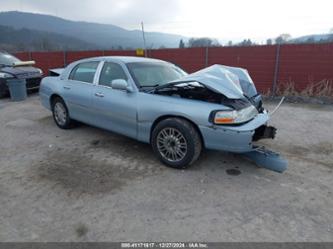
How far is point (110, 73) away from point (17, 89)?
639 cm

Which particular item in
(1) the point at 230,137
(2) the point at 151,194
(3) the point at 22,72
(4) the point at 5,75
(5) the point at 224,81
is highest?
(5) the point at 224,81

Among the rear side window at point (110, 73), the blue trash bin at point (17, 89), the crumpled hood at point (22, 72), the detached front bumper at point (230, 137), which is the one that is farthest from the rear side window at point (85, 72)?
the crumpled hood at point (22, 72)

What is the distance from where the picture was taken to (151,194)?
3109mm

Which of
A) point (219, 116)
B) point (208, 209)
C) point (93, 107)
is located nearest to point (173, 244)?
point (208, 209)

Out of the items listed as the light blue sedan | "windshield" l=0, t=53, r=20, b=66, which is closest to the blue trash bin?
"windshield" l=0, t=53, r=20, b=66

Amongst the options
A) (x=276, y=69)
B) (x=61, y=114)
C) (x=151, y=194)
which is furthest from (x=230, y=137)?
(x=276, y=69)

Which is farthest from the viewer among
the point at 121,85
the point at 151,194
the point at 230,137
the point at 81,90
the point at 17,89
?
the point at 17,89

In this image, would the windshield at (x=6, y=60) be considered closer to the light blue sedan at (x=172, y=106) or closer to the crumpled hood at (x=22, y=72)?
the crumpled hood at (x=22, y=72)

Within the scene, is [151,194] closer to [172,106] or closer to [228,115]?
[172,106]

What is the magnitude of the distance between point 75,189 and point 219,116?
6.61 feet

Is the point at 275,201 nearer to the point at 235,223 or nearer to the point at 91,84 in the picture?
the point at 235,223

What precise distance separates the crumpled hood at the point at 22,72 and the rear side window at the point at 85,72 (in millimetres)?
5570

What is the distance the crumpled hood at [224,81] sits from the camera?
3.48 metres

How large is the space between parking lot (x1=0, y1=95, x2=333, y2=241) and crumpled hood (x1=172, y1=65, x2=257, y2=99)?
1.08 m
